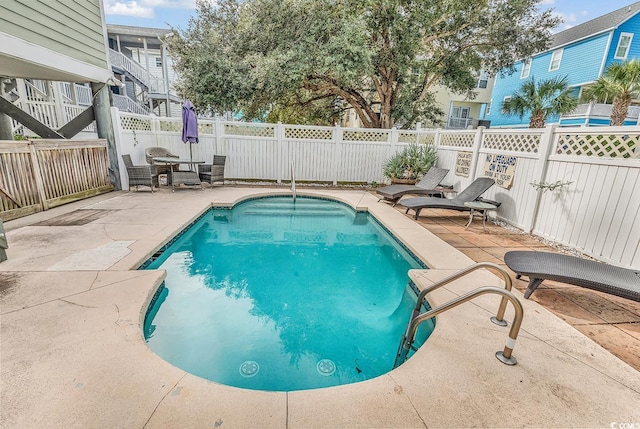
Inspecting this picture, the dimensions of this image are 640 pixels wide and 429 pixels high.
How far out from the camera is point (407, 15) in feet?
28.7

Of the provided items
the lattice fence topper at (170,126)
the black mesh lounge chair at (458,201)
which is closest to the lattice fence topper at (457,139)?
the black mesh lounge chair at (458,201)

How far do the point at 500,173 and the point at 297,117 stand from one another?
37.2 feet

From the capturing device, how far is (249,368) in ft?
8.39

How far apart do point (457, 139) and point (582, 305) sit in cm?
563

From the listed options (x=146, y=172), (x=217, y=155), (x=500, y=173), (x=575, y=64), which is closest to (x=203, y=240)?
(x=146, y=172)

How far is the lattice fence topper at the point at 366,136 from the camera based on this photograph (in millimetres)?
9852

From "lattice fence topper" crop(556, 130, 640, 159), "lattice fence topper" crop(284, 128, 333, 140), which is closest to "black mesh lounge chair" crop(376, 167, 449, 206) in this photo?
"lattice fence topper" crop(556, 130, 640, 159)

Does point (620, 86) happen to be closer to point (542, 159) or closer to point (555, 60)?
point (542, 159)

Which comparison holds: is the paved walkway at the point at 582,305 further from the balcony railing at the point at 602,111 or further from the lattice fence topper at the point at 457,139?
the balcony railing at the point at 602,111

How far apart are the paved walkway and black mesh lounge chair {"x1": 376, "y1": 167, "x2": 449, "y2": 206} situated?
214 centimetres

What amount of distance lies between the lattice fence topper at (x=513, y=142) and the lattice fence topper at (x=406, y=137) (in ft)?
10.9

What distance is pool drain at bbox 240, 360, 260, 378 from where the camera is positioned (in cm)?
249

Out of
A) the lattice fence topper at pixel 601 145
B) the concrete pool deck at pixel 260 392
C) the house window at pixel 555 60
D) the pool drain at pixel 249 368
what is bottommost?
the pool drain at pixel 249 368

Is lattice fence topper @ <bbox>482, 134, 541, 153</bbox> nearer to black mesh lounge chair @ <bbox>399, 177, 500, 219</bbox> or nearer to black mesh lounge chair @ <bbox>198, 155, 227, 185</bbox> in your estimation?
black mesh lounge chair @ <bbox>399, 177, 500, 219</bbox>
